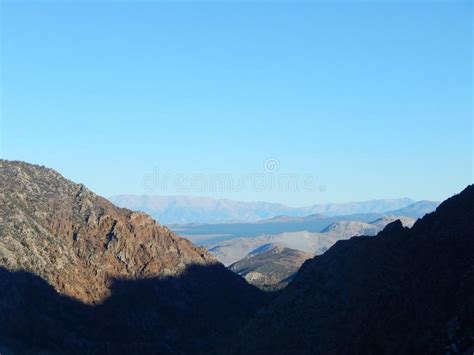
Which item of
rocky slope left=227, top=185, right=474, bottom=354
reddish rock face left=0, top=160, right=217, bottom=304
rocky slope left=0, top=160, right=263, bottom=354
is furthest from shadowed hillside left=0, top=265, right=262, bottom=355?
rocky slope left=227, top=185, right=474, bottom=354

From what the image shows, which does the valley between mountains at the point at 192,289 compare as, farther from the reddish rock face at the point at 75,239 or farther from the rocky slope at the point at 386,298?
the reddish rock face at the point at 75,239

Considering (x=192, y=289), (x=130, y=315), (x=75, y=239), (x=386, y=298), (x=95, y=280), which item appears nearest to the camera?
(x=386, y=298)

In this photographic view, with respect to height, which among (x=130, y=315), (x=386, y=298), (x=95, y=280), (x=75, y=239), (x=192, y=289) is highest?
(x=75, y=239)

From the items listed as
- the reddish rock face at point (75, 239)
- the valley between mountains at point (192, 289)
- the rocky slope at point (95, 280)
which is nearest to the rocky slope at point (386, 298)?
the valley between mountains at point (192, 289)

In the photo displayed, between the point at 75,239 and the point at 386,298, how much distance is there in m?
71.4

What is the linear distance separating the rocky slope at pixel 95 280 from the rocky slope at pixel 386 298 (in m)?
27.2

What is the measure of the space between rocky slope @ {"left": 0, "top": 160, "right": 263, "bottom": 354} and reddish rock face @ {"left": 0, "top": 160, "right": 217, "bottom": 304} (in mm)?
227

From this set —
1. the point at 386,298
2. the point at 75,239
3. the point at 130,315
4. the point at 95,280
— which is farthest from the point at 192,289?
the point at 386,298

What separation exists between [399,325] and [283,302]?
29273mm

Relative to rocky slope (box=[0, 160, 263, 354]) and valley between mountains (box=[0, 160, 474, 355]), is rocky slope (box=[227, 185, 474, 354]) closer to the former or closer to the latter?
valley between mountains (box=[0, 160, 474, 355])

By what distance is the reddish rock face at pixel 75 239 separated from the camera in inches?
4213

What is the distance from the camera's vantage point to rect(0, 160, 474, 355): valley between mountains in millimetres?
58906

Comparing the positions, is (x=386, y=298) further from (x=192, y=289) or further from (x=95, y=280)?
(x=192, y=289)

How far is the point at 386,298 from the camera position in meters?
63.1
